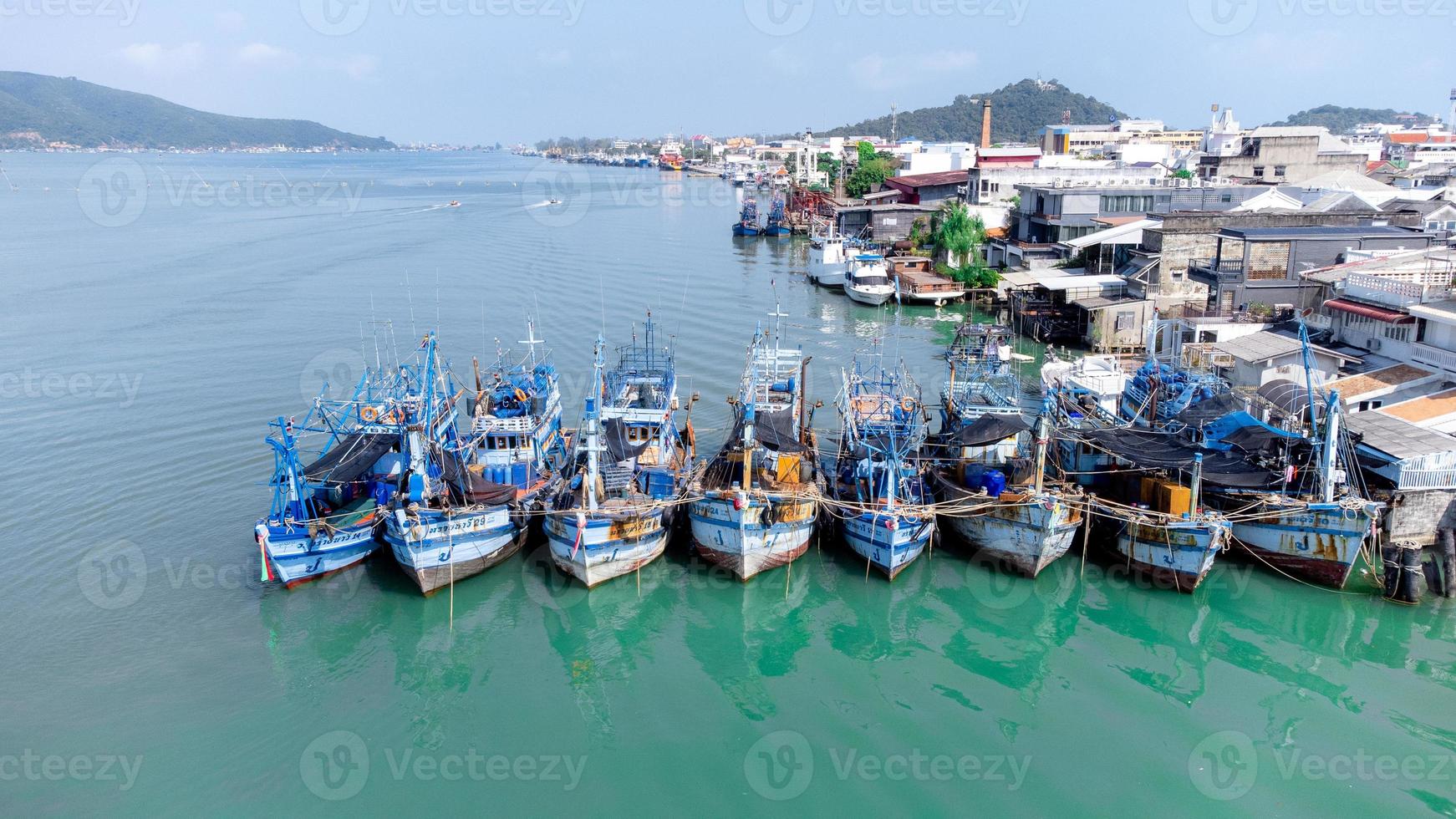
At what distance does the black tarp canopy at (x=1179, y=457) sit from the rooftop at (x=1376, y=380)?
508 cm

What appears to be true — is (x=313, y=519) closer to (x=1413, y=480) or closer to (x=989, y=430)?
(x=989, y=430)

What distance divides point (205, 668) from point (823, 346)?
2971 cm

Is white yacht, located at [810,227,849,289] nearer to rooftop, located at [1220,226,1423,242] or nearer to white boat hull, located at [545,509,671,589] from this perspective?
rooftop, located at [1220,226,1423,242]

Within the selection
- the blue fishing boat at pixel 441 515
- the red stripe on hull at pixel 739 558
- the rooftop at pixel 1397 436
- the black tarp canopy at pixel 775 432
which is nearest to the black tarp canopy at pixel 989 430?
the black tarp canopy at pixel 775 432

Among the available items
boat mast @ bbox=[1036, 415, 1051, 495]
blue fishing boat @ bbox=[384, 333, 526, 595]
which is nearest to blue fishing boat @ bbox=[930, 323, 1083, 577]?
boat mast @ bbox=[1036, 415, 1051, 495]

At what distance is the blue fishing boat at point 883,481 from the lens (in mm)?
19797

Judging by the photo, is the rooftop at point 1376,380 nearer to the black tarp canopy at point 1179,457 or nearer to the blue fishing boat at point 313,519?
the black tarp canopy at point 1179,457

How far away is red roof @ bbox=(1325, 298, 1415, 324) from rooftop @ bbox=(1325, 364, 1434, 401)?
4.39ft

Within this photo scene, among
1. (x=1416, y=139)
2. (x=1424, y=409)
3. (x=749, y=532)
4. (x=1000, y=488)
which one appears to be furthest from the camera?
(x=1416, y=139)

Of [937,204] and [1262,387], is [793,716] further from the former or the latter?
[937,204]

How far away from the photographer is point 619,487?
68.0 feet

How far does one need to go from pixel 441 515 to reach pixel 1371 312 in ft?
84.7

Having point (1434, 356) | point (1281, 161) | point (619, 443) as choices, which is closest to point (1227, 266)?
point (1434, 356)

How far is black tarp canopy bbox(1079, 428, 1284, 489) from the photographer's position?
65.0ft
